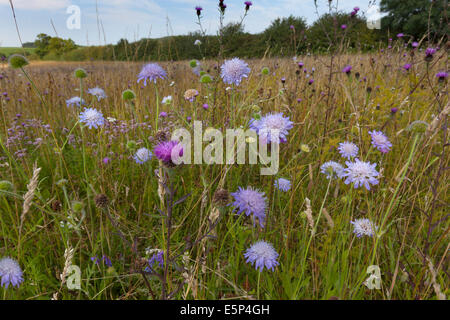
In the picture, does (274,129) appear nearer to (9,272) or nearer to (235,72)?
(235,72)

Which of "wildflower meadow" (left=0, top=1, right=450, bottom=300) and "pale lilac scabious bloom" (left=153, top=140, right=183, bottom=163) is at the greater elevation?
"pale lilac scabious bloom" (left=153, top=140, right=183, bottom=163)

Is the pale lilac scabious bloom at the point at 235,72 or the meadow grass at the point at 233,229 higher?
the pale lilac scabious bloom at the point at 235,72

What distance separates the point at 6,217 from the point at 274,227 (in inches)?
68.9

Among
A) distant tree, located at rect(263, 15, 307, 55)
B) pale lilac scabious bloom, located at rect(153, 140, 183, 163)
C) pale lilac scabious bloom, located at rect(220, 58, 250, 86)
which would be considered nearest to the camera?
pale lilac scabious bloom, located at rect(153, 140, 183, 163)

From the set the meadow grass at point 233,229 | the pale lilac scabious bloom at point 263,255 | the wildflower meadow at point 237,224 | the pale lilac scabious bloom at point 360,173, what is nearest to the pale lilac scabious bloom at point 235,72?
the wildflower meadow at point 237,224

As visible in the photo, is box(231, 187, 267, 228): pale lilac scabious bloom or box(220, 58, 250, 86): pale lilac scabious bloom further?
box(220, 58, 250, 86): pale lilac scabious bloom

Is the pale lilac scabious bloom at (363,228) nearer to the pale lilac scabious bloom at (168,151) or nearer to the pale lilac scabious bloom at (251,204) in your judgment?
the pale lilac scabious bloom at (251,204)

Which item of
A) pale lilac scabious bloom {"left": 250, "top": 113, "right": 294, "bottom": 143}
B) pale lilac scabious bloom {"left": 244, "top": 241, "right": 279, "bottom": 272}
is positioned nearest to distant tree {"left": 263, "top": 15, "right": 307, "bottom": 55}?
pale lilac scabious bloom {"left": 250, "top": 113, "right": 294, "bottom": 143}

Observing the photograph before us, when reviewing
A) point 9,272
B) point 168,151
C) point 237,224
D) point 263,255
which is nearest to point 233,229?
point 237,224

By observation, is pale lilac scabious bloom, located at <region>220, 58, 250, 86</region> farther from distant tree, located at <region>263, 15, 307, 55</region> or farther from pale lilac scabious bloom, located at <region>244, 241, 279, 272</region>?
distant tree, located at <region>263, 15, 307, 55</region>

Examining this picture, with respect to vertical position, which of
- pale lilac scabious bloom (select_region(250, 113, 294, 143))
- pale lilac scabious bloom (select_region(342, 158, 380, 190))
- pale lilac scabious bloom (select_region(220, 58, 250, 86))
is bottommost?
pale lilac scabious bloom (select_region(342, 158, 380, 190))
